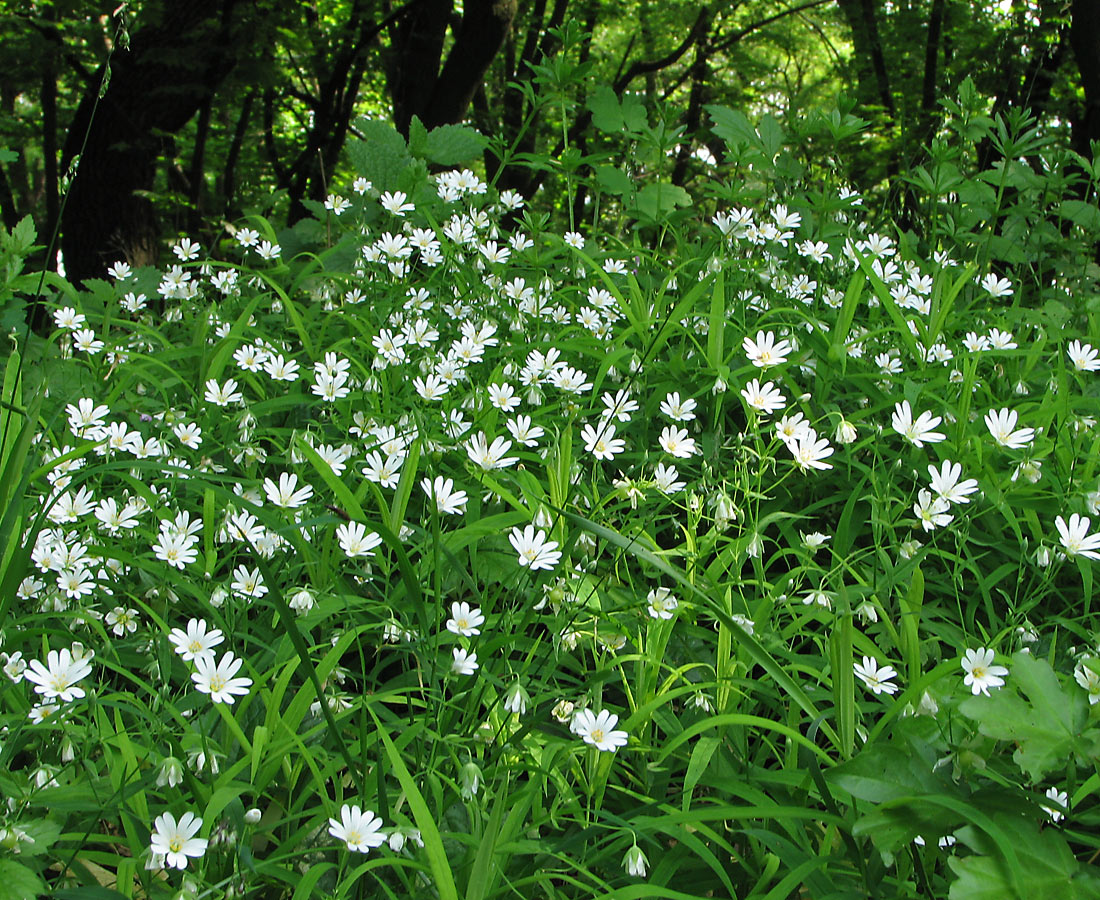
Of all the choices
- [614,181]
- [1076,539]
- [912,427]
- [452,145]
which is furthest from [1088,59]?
[1076,539]

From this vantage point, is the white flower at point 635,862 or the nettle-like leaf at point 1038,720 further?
the white flower at point 635,862

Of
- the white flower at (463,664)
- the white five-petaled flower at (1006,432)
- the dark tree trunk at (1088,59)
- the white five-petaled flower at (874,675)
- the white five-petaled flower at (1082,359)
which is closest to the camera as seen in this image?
the white flower at (463,664)

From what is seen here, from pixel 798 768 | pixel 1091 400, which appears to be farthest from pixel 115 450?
pixel 1091 400

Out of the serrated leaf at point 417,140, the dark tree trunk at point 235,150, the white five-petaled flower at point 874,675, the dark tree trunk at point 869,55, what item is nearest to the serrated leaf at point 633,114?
the serrated leaf at point 417,140

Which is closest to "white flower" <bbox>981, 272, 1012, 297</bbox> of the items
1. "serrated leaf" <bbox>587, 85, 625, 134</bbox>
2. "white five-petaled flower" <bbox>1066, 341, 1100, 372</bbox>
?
"white five-petaled flower" <bbox>1066, 341, 1100, 372</bbox>

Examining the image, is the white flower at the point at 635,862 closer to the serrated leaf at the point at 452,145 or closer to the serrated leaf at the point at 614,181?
the serrated leaf at the point at 614,181

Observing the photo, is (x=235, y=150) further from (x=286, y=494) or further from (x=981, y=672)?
(x=981, y=672)
